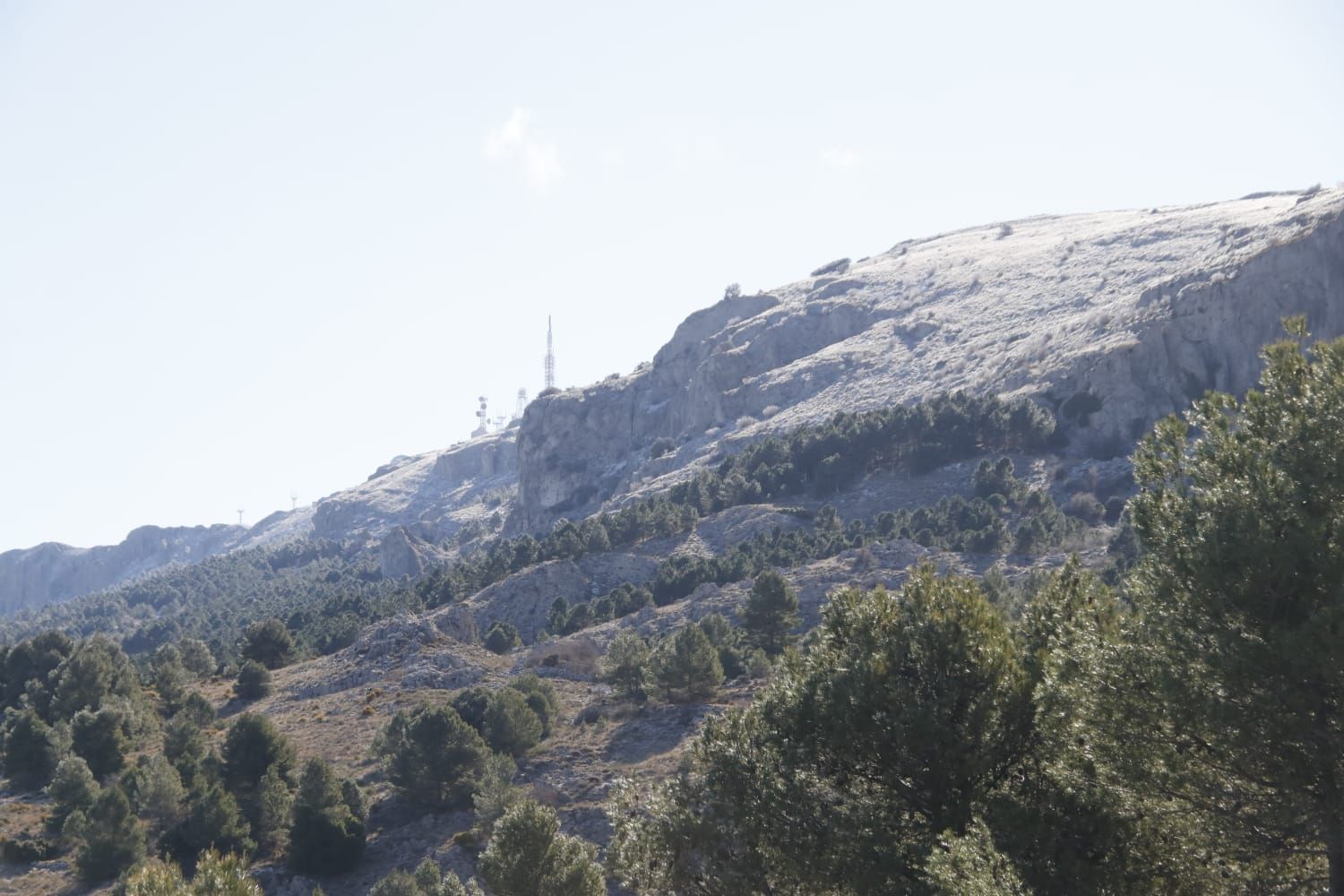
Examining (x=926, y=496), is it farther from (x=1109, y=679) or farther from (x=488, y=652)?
(x=1109, y=679)

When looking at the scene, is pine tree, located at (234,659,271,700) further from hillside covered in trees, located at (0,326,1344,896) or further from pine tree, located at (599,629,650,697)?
pine tree, located at (599,629,650,697)

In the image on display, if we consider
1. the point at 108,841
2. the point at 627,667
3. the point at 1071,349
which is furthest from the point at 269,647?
the point at 1071,349

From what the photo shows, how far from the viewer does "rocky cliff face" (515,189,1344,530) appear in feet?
387

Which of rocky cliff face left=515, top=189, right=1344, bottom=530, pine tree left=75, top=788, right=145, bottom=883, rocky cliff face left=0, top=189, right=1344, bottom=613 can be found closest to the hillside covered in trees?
pine tree left=75, top=788, right=145, bottom=883

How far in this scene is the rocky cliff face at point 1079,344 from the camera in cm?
11788

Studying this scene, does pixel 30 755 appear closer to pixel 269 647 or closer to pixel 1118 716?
pixel 269 647

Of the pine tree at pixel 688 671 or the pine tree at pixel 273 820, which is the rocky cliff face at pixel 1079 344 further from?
the pine tree at pixel 273 820

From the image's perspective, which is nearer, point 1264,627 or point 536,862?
point 1264,627

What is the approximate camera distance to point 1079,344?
138 meters

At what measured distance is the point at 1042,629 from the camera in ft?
71.7

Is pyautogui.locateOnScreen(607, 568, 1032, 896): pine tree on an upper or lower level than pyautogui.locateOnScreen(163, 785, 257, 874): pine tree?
upper

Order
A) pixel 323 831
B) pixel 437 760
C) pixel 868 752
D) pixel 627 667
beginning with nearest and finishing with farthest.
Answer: pixel 868 752 → pixel 323 831 → pixel 437 760 → pixel 627 667

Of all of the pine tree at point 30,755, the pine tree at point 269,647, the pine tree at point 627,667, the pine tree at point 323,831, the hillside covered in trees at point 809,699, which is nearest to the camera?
the hillside covered in trees at point 809,699

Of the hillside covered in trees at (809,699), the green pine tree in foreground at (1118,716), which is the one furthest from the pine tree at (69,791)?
the green pine tree in foreground at (1118,716)
